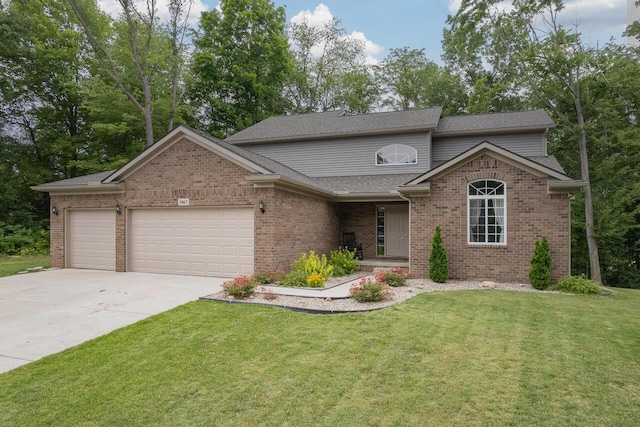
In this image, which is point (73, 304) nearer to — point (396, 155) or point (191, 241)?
point (191, 241)

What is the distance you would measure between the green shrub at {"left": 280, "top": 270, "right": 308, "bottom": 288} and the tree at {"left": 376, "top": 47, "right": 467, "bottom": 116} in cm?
2196

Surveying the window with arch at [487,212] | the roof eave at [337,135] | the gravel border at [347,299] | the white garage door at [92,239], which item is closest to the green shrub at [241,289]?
the gravel border at [347,299]

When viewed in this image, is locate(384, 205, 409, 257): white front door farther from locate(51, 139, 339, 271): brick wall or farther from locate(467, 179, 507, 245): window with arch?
locate(467, 179, 507, 245): window with arch

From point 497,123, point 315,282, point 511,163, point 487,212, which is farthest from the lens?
point 497,123

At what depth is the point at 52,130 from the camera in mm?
23344

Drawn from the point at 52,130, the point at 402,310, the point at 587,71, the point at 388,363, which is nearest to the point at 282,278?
the point at 402,310

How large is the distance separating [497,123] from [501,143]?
3.21 ft

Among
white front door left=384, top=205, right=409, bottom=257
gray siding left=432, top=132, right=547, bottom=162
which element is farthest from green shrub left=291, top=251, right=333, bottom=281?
gray siding left=432, top=132, right=547, bottom=162

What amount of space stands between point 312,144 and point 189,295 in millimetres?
10081

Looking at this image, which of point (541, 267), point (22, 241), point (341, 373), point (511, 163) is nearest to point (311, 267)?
point (341, 373)

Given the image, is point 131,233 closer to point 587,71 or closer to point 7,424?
point 7,424

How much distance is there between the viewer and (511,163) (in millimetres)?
10141

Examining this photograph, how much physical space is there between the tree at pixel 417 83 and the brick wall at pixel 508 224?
1844cm

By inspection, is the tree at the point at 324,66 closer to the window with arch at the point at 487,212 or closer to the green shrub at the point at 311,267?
the window with arch at the point at 487,212
